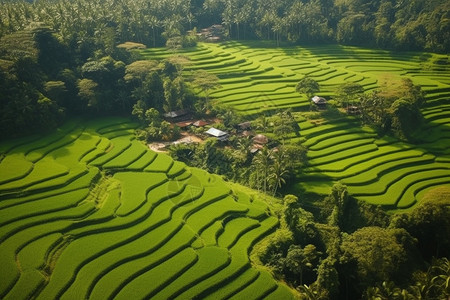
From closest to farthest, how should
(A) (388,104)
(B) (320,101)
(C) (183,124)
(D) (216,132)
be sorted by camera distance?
(D) (216,132)
(A) (388,104)
(C) (183,124)
(B) (320,101)

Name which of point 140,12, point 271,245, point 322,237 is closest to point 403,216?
point 322,237

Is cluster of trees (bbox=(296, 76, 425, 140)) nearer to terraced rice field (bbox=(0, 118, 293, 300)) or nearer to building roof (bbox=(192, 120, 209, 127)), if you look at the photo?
building roof (bbox=(192, 120, 209, 127))

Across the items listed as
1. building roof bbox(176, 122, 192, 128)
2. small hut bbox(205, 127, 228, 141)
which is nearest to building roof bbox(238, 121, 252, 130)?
small hut bbox(205, 127, 228, 141)

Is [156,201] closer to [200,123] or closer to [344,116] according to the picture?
A: [200,123]

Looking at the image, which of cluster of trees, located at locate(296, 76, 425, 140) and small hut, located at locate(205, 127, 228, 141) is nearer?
small hut, located at locate(205, 127, 228, 141)

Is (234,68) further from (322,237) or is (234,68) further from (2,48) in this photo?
(322,237)

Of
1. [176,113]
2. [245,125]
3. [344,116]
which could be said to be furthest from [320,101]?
[176,113]
